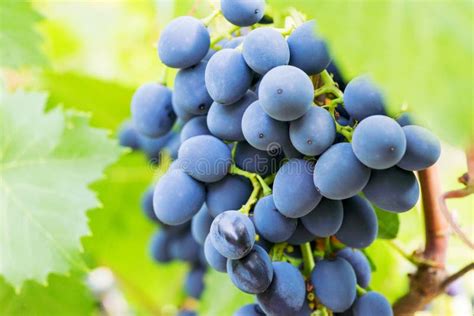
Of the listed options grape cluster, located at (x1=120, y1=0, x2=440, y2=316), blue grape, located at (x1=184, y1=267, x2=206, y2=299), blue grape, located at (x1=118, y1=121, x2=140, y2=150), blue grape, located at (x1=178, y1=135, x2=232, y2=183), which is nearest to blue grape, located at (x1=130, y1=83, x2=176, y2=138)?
grape cluster, located at (x1=120, y1=0, x2=440, y2=316)

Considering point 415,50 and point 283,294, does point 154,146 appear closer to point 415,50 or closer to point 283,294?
point 283,294

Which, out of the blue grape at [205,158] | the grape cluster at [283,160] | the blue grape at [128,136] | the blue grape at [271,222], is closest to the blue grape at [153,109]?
the grape cluster at [283,160]

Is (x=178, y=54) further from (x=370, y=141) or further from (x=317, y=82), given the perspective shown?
(x=370, y=141)

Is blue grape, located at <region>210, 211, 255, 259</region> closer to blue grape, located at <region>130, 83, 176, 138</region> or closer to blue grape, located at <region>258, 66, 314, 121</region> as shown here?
blue grape, located at <region>258, 66, 314, 121</region>

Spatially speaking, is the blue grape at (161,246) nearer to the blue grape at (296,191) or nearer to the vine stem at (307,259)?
the vine stem at (307,259)

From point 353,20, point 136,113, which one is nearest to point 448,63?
point 353,20

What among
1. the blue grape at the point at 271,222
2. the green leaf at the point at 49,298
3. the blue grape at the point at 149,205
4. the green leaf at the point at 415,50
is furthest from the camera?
the blue grape at the point at 149,205
